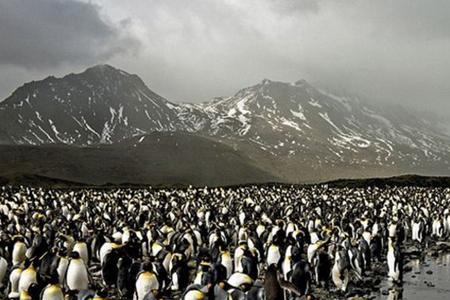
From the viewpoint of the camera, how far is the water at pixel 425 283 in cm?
1312

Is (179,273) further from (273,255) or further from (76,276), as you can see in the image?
(273,255)

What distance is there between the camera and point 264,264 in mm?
15102

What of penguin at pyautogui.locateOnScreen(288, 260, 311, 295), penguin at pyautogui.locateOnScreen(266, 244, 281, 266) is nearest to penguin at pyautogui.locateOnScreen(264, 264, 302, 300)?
penguin at pyautogui.locateOnScreen(288, 260, 311, 295)

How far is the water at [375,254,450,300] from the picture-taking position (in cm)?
1312

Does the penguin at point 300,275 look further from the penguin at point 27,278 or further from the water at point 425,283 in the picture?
the penguin at point 27,278

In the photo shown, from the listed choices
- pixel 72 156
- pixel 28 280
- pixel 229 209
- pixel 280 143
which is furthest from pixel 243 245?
pixel 280 143

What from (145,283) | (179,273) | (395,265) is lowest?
(395,265)

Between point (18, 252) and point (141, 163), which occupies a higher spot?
point (141, 163)

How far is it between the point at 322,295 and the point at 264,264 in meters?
2.83

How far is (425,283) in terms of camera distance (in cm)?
1460

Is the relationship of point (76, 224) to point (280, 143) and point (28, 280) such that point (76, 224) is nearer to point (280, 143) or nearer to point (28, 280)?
point (28, 280)

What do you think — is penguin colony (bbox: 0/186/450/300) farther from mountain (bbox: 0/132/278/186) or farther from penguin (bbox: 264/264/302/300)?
mountain (bbox: 0/132/278/186)

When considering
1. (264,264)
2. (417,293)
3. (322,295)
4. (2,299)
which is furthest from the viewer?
(264,264)

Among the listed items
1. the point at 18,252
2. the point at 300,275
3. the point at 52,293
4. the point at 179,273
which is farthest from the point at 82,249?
the point at 300,275
